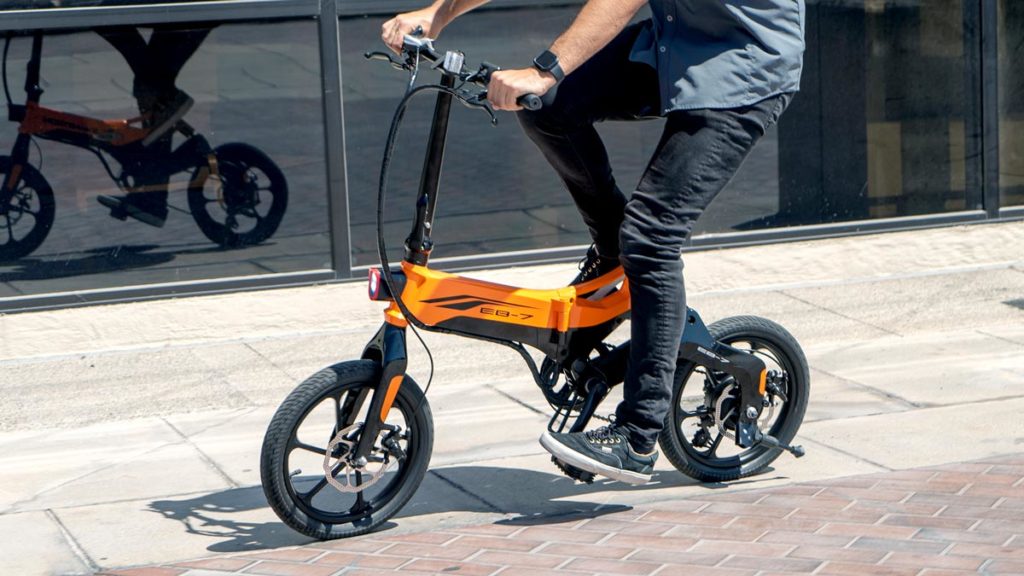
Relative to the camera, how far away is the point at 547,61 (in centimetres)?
415

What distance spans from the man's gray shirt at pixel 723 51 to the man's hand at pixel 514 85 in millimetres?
463

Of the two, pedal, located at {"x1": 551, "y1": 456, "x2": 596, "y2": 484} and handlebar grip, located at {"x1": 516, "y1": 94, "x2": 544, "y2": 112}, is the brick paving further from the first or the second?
handlebar grip, located at {"x1": 516, "y1": 94, "x2": 544, "y2": 112}

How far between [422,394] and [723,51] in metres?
1.31

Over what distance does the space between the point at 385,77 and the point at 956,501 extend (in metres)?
3.48

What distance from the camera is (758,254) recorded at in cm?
763

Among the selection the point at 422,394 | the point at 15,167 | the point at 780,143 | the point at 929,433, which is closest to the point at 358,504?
the point at 422,394

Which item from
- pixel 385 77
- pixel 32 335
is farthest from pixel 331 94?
pixel 32 335

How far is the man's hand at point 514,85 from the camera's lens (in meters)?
4.09

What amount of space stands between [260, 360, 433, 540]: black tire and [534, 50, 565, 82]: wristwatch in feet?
3.12

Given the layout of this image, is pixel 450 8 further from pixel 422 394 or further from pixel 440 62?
pixel 422 394

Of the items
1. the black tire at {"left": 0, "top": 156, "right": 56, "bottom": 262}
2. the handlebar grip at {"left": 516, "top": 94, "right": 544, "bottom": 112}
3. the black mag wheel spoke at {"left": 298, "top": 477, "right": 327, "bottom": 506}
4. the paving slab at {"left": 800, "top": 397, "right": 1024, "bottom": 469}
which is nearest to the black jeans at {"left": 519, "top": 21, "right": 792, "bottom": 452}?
the handlebar grip at {"left": 516, "top": 94, "right": 544, "bottom": 112}

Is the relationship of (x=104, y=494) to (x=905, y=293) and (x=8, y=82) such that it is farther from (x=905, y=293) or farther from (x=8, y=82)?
(x=905, y=293)

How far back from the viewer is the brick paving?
4195 millimetres

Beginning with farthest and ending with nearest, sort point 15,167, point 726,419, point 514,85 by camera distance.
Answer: point 15,167, point 726,419, point 514,85
